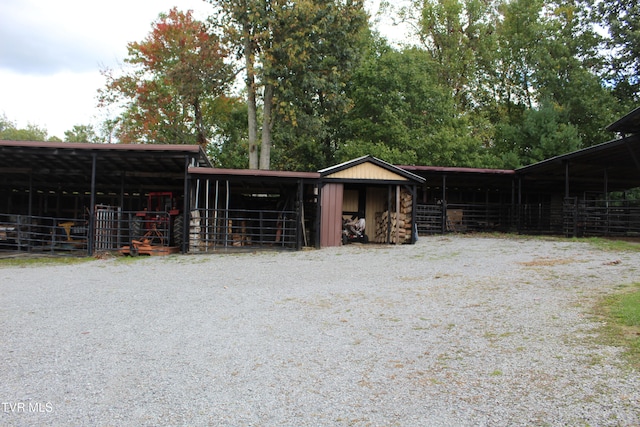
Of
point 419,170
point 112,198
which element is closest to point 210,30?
point 112,198

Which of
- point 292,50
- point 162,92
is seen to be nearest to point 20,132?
point 162,92

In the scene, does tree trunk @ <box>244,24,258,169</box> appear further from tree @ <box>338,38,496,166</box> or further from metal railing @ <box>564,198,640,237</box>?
metal railing @ <box>564,198,640,237</box>

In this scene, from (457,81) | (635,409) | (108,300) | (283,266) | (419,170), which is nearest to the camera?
(635,409)

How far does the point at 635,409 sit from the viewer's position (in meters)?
3.40

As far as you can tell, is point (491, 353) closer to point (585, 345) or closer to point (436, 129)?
point (585, 345)

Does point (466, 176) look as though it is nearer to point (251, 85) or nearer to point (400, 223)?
point (400, 223)

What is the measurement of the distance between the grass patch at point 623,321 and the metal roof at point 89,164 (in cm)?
1044

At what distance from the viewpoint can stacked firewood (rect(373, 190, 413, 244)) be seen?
1667 cm

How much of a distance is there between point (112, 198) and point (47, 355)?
17.4 meters

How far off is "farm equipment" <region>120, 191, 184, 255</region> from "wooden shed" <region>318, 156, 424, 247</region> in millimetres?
4641

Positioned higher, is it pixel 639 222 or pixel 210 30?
pixel 210 30

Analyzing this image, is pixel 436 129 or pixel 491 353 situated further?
pixel 436 129

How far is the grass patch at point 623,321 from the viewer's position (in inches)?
182

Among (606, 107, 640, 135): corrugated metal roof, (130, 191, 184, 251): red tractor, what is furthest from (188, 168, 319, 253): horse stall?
(606, 107, 640, 135): corrugated metal roof
